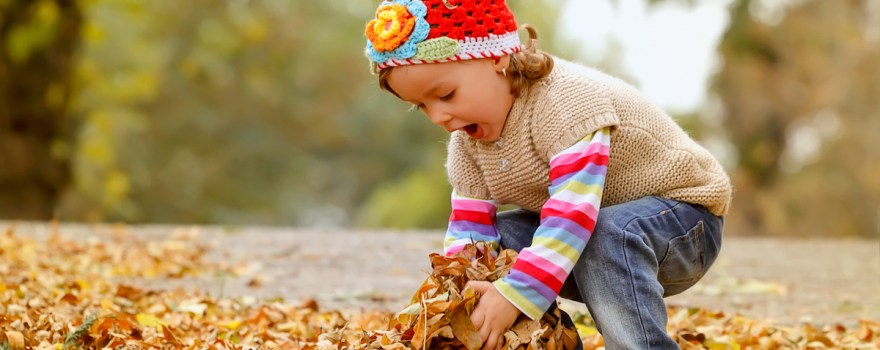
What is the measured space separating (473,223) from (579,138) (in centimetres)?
48

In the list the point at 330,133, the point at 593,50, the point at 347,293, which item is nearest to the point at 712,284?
the point at 347,293

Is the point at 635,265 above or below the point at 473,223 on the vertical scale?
below

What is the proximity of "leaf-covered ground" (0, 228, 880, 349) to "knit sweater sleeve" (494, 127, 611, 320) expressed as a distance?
24 cm

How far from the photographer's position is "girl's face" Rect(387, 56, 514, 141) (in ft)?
9.27

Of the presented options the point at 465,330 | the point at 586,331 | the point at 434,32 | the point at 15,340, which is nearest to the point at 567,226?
the point at 465,330

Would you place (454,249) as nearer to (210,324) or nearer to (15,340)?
(210,324)

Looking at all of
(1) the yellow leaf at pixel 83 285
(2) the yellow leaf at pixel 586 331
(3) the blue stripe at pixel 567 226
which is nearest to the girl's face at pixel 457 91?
(3) the blue stripe at pixel 567 226

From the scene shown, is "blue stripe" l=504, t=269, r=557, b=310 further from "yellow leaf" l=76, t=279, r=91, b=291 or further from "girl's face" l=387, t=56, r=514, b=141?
"yellow leaf" l=76, t=279, r=91, b=291

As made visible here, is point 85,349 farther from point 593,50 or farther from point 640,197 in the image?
point 593,50

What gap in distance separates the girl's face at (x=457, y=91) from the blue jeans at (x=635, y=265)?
421 millimetres

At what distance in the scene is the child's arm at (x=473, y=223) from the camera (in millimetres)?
3086

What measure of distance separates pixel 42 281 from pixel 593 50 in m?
23.9

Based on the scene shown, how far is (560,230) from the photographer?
8.91 ft

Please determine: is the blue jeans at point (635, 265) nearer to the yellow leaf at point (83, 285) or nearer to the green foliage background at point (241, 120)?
the yellow leaf at point (83, 285)
